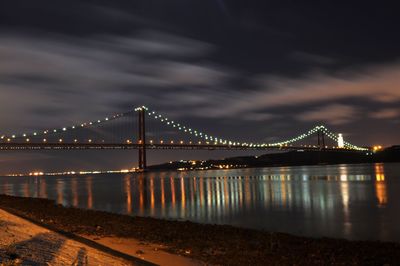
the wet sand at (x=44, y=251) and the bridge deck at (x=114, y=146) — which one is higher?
the bridge deck at (x=114, y=146)

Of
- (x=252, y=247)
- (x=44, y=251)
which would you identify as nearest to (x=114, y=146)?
(x=252, y=247)

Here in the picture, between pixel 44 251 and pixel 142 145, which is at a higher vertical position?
pixel 142 145

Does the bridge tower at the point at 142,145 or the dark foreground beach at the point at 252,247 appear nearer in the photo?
the dark foreground beach at the point at 252,247

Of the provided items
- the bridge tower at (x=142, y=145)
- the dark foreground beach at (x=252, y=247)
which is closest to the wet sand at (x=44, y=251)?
the dark foreground beach at (x=252, y=247)

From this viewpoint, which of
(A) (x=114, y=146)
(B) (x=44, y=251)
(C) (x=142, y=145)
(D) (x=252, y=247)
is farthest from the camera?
(C) (x=142, y=145)

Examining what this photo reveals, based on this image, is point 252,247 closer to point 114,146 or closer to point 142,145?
point 114,146

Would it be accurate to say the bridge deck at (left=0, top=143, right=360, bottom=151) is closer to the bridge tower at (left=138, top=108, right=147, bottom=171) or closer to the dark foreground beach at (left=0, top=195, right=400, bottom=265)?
the bridge tower at (left=138, top=108, right=147, bottom=171)

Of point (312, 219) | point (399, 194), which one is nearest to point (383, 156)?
point (399, 194)

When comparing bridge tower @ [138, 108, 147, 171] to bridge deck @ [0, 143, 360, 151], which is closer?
bridge deck @ [0, 143, 360, 151]

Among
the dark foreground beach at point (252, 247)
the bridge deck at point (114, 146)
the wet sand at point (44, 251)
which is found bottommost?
the dark foreground beach at point (252, 247)

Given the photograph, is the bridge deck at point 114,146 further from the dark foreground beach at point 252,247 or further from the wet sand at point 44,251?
the wet sand at point 44,251

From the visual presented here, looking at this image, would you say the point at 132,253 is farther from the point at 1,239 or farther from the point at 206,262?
the point at 1,239

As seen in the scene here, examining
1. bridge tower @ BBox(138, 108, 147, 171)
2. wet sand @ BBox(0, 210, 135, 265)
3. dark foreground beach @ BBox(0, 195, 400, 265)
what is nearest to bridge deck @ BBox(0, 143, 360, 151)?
bridge tower @ BBox(138, 108, 147, 171)

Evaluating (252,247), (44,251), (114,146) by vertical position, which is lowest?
(252,247)
